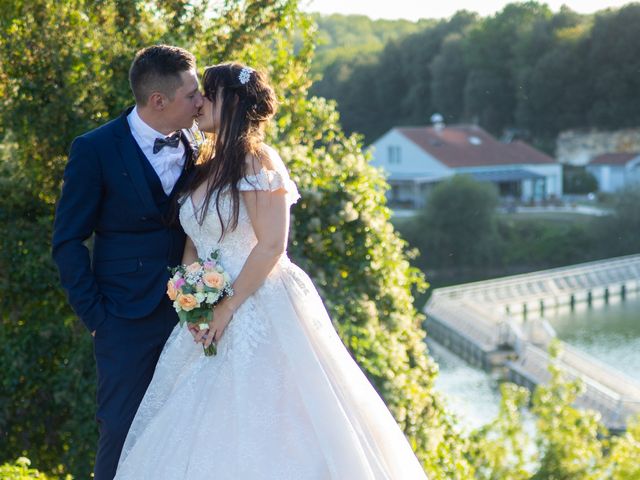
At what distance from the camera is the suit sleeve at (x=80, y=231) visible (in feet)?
9.27

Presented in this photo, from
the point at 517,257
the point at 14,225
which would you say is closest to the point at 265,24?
the point at 14,225

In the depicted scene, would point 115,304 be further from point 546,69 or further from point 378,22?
point 378,22

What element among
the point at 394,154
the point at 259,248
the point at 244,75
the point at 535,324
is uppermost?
the point at 244,75

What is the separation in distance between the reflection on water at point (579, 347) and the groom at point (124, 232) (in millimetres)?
15933

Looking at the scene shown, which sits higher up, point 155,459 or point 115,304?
point 115,304

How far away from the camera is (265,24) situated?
20.2 feet

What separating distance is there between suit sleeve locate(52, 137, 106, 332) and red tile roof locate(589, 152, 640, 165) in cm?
4685

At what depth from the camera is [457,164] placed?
151 ft

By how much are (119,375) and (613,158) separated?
47.3 meters

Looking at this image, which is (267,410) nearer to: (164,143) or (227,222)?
(227,222)

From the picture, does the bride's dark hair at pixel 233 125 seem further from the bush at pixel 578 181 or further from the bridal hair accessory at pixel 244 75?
the bush at pixel 578 181

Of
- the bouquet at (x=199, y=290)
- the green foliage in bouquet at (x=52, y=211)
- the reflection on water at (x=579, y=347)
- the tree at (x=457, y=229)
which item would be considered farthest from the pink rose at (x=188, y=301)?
the tree at (x=457, y=229)

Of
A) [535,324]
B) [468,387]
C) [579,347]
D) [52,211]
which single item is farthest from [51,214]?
[579,347]

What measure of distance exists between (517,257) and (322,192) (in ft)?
108
